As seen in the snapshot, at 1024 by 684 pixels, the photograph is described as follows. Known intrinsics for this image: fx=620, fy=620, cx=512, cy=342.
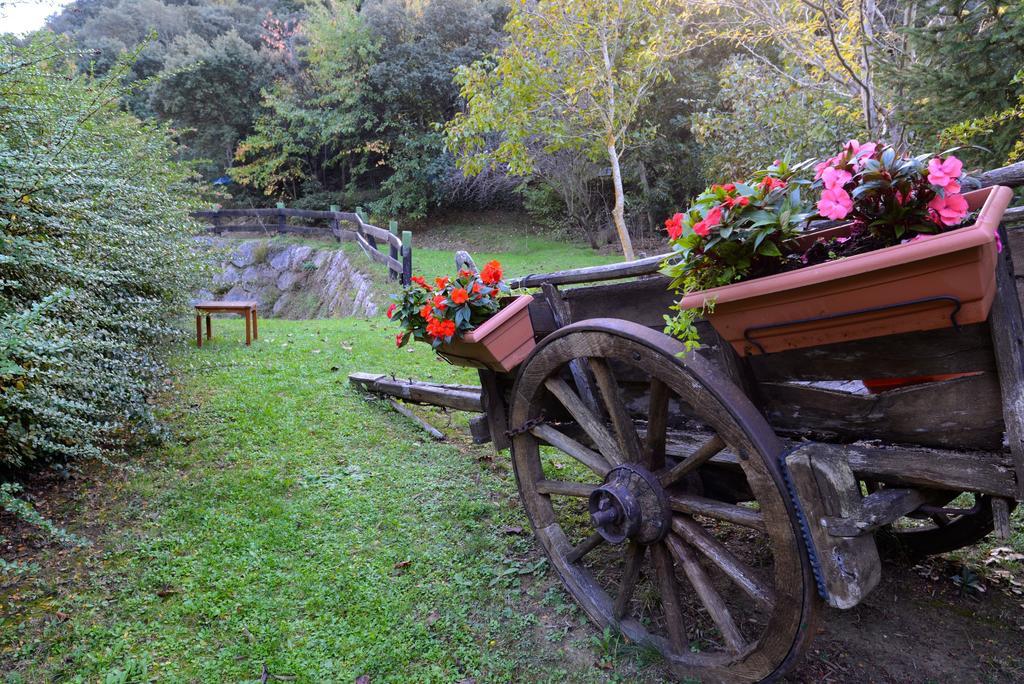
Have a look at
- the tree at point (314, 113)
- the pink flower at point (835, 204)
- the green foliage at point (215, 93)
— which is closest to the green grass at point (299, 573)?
the pink flower at point (835, 204)

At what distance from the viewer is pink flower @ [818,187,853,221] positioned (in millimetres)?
1477

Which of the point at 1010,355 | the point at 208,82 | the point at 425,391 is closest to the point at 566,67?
the point at 425,391

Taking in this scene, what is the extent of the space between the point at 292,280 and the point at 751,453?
17.4 metres

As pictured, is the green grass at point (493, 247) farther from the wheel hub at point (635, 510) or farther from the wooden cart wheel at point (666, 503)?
the wheel hub at point (635, 510)

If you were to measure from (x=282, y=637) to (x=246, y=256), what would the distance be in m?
18.1

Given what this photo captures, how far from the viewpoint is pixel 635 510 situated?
2.13m

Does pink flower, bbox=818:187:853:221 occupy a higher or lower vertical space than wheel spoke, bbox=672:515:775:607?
higher

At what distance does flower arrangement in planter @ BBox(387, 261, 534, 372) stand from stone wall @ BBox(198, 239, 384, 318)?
11.0m

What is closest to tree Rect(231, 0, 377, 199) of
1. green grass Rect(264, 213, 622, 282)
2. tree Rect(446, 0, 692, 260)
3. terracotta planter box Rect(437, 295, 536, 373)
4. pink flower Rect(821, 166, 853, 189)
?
green grass Rect(264, 213, 622, 282)

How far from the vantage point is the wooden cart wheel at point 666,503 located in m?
1.77

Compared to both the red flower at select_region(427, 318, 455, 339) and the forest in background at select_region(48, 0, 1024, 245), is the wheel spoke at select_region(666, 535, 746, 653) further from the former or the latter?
the forest in background at select_region(48, 0, 1024, 245)

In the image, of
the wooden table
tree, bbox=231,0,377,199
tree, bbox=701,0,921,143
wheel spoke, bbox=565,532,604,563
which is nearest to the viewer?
wheel spoke, bbox=565,532,604,563

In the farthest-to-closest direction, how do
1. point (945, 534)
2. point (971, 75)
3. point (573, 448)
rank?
point (971, 75), point (945, 534), point (573, 448)

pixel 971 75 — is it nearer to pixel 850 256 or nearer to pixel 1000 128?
pixel 1000 128
